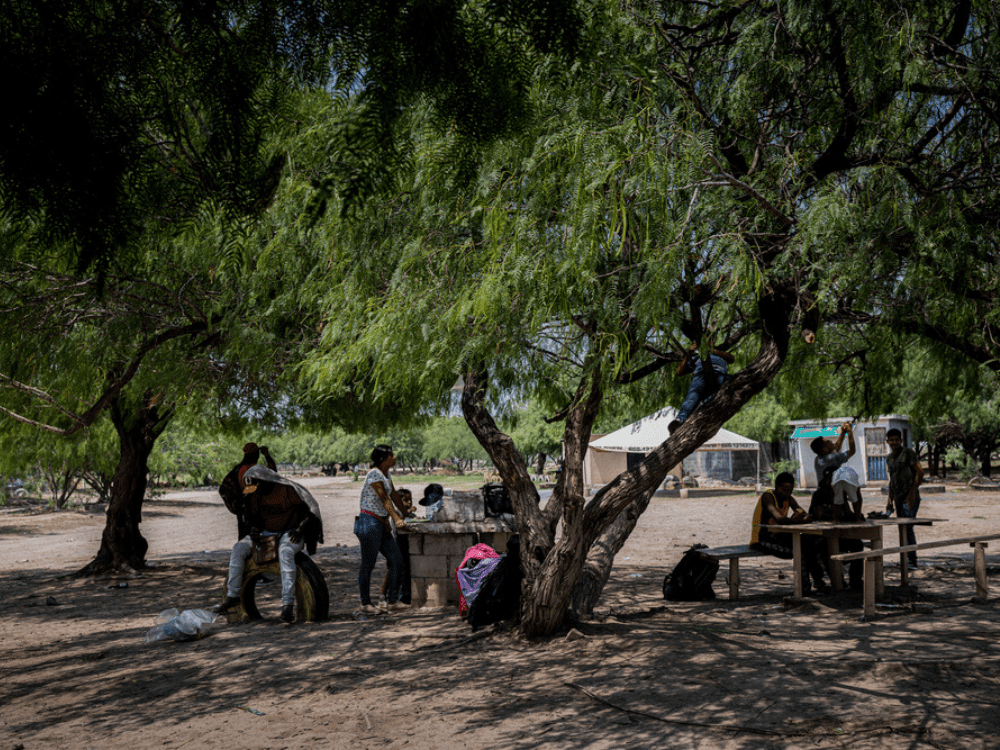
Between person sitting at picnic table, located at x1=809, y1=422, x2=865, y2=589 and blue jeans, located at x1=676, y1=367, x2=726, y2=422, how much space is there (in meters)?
2.87

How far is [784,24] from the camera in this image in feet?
20.7

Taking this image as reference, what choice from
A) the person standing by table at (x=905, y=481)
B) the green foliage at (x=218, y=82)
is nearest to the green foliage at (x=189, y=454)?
the person standing by table at (x=905, y=481)

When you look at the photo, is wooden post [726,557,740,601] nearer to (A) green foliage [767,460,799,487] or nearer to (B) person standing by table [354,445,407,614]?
(B) person standing by table [354,445,407,614]

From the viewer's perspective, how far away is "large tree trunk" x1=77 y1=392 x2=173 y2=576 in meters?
13.0

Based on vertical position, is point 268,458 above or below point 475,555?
above

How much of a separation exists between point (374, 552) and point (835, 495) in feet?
17.1

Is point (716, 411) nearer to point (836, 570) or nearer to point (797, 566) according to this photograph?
point (797, 566)

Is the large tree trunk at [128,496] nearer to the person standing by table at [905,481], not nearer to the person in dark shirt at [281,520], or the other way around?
the person in dark shirt at [281,520]

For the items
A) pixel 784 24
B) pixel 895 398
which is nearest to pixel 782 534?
pixel 895 398

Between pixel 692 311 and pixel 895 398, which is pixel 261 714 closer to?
pixel 692 311

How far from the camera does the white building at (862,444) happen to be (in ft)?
113

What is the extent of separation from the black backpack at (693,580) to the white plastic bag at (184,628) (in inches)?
192

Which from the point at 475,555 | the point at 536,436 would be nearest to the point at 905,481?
the point at 475,555

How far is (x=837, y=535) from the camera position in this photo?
9125mm
